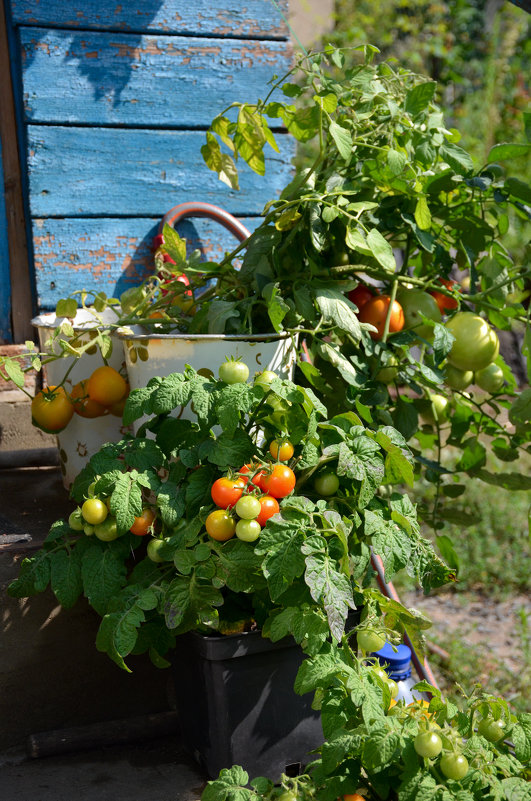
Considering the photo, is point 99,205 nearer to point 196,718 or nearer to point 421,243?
point 421,243

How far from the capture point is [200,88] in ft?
7.18

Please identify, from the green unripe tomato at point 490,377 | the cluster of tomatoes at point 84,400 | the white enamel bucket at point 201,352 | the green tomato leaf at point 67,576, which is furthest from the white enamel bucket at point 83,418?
the green unripe tomato at point 490,377

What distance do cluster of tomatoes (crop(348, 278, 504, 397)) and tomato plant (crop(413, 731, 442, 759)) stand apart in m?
0.75

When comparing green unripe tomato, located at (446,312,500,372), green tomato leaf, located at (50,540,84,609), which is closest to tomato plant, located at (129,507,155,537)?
green tomato leaf, located at (50,540,84,609)

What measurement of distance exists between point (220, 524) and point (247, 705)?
362 millimetres

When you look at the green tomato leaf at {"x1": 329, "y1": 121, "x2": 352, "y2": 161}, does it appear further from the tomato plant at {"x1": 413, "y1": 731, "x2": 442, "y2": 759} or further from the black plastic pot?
the tomato plant at {"x1": 413, "y1": 731, "x2": 442, "y2": 759}

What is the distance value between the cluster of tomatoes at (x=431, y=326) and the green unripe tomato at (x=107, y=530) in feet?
2.08

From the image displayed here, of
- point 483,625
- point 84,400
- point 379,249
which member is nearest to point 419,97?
point 379,249

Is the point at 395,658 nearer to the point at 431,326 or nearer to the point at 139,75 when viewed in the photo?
the point at 431,326

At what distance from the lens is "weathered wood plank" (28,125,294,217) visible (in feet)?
6.75

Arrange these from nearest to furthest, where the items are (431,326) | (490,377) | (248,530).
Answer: (248,530) < (431,326) < (490,377)

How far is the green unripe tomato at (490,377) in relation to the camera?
179 cm

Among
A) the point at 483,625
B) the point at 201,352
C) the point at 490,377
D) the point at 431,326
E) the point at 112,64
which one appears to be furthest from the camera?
the point at 483,625

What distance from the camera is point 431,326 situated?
168 centimetres
